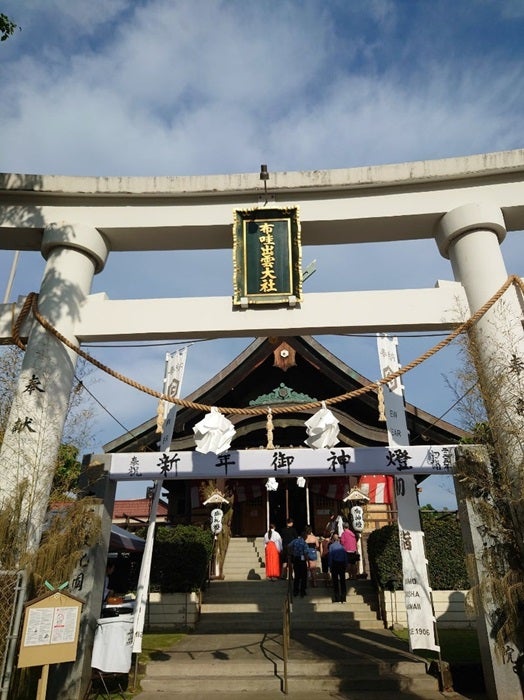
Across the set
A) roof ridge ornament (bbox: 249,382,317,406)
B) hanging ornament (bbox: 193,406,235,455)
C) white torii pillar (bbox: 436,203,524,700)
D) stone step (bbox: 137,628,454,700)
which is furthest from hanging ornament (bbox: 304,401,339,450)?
roof ridge ornament (bbox: 249,382,317,406)

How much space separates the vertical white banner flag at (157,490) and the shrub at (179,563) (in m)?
2.73

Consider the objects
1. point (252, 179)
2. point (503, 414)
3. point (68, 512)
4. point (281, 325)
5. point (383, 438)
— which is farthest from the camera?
point (383, 438)

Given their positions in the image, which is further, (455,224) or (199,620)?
(199,620)

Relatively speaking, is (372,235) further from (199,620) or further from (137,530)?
(137,530)

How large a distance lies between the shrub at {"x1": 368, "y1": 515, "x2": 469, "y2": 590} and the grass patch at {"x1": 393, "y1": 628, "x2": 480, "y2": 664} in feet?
2.63

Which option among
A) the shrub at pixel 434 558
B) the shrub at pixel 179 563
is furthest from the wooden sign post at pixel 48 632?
the shrub at pixel 434 558

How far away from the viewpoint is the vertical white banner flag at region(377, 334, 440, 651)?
21.8 ft

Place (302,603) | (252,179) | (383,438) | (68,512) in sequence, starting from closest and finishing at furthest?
(68,512)
(252,179)
(302,603)
(383,438)

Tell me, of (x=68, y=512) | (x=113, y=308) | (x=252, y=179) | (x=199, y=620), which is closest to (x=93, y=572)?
(x=68, y=512)

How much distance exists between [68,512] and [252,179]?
4763mm

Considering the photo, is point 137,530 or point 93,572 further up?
point 137,530

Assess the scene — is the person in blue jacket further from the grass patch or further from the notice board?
the notice board

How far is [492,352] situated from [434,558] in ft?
19.6

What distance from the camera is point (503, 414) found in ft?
17.1
